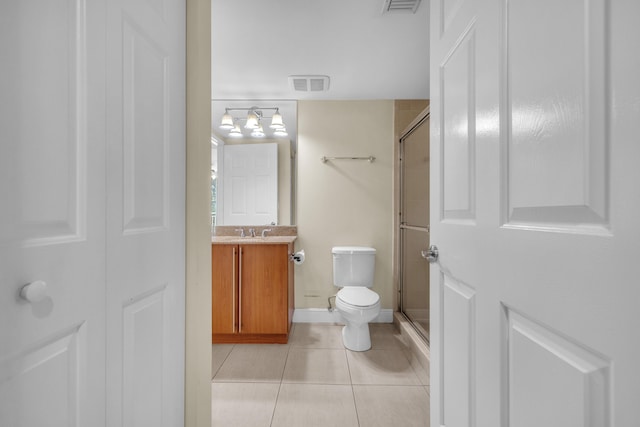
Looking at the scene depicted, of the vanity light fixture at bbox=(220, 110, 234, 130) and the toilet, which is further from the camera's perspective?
the vanity light fixture at bbox=(220, 110, 234, 130)

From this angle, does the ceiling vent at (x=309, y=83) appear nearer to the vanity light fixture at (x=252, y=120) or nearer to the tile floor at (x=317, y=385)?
the vanity light fixture at (x=252, y=120)

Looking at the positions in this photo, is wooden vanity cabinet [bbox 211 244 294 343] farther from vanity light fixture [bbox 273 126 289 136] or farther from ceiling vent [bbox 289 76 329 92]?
ceiling vent [bbox 289 76 329 92]

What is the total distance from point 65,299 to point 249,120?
2.63 metres

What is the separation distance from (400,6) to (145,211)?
5.65 feet

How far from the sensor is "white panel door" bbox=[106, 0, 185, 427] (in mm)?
792

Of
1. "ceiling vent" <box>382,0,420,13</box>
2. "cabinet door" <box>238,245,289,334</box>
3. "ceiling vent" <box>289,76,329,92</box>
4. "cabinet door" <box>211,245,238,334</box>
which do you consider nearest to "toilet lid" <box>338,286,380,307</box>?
"cabinet door" <box>238,245,289,334</box>

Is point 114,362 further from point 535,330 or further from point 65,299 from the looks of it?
point 535,330

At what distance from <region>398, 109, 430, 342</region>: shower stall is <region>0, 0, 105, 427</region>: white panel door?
6.83ft

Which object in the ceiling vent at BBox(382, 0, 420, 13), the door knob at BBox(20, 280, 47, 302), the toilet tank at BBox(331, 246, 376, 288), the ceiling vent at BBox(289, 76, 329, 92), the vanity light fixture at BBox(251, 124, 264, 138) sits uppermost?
the ceiling vent at BBox(382, 0, 420, 13)

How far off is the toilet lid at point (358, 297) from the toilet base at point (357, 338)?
0.73ft

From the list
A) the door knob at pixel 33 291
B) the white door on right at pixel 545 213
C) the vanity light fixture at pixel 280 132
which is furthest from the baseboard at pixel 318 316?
the door knob at pixel 33 291

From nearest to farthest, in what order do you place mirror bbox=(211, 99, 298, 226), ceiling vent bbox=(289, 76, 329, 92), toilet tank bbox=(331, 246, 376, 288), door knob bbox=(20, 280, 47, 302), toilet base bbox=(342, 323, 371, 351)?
1. door knob bbox=(20, 280, 47, 302)
2. toilet base bbox=(342, 323, 371, 351)
3. ceiling vent bbox=(289, 76, 329, 92)
4. toilet tank bbox=(331, 246, 376, 288)
5. mirror bbox=(211, 99, 298, 226)

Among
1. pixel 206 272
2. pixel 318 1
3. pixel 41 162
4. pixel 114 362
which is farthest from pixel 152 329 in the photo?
pixel 318 1

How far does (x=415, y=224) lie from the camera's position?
8.92 ft
